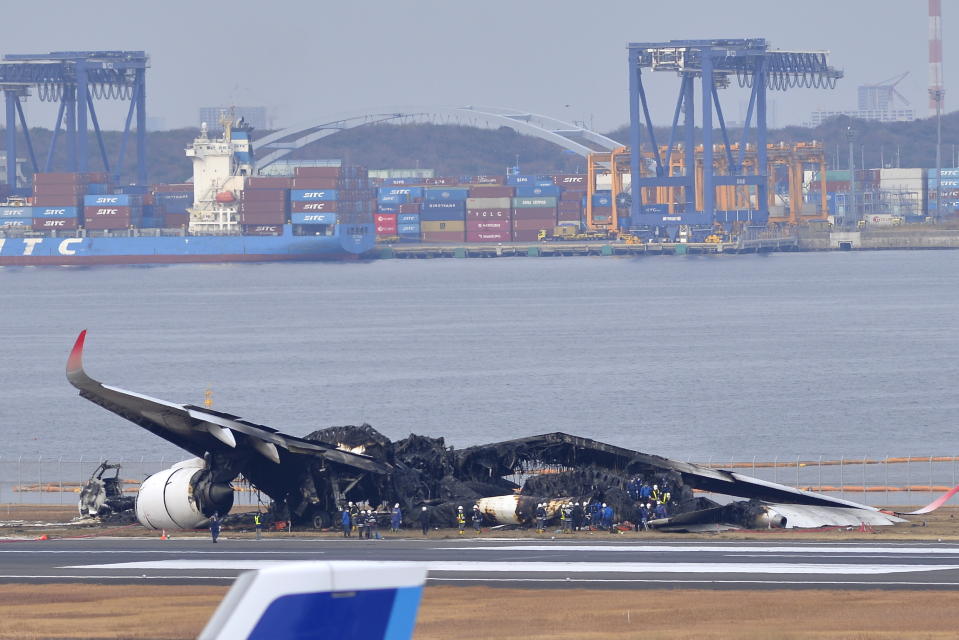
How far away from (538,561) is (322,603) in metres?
28.1

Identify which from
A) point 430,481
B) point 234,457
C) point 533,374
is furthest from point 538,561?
point 533,374

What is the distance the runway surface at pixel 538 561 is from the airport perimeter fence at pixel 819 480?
44.9 ft

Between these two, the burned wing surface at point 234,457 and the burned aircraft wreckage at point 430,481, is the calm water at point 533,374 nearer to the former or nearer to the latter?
the burned aircraft wreckage at point 430,481

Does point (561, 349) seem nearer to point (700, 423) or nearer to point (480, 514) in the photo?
point (700, 423)

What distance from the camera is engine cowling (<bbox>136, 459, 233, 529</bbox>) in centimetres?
4516

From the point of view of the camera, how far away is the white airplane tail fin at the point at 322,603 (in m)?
11.4

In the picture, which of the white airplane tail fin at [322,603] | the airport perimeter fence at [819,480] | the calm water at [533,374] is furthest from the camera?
the calm water at [533,374]

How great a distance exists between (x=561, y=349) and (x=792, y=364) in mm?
23464

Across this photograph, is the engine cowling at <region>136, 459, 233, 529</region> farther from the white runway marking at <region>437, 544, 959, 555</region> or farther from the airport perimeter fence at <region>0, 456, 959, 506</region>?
the airport perimeter fence at <region>0, 456, 959, 506</region>

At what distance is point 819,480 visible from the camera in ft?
205

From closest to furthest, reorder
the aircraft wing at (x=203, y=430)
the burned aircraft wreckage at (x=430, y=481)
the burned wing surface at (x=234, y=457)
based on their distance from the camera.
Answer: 1. the aircraft wing at (x=203, y=430)
2. the burned wing surface at (x=234, y=457)
3. the burned aircraft wreckage at (x=430, y=481)

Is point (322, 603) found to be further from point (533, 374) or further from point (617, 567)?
point (533, 374)

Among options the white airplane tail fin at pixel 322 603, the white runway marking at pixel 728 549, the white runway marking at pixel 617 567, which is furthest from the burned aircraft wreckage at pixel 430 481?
the white airplane tail fin at pixel 322 603

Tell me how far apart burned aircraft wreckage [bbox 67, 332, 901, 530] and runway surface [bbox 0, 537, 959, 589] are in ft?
5.51
